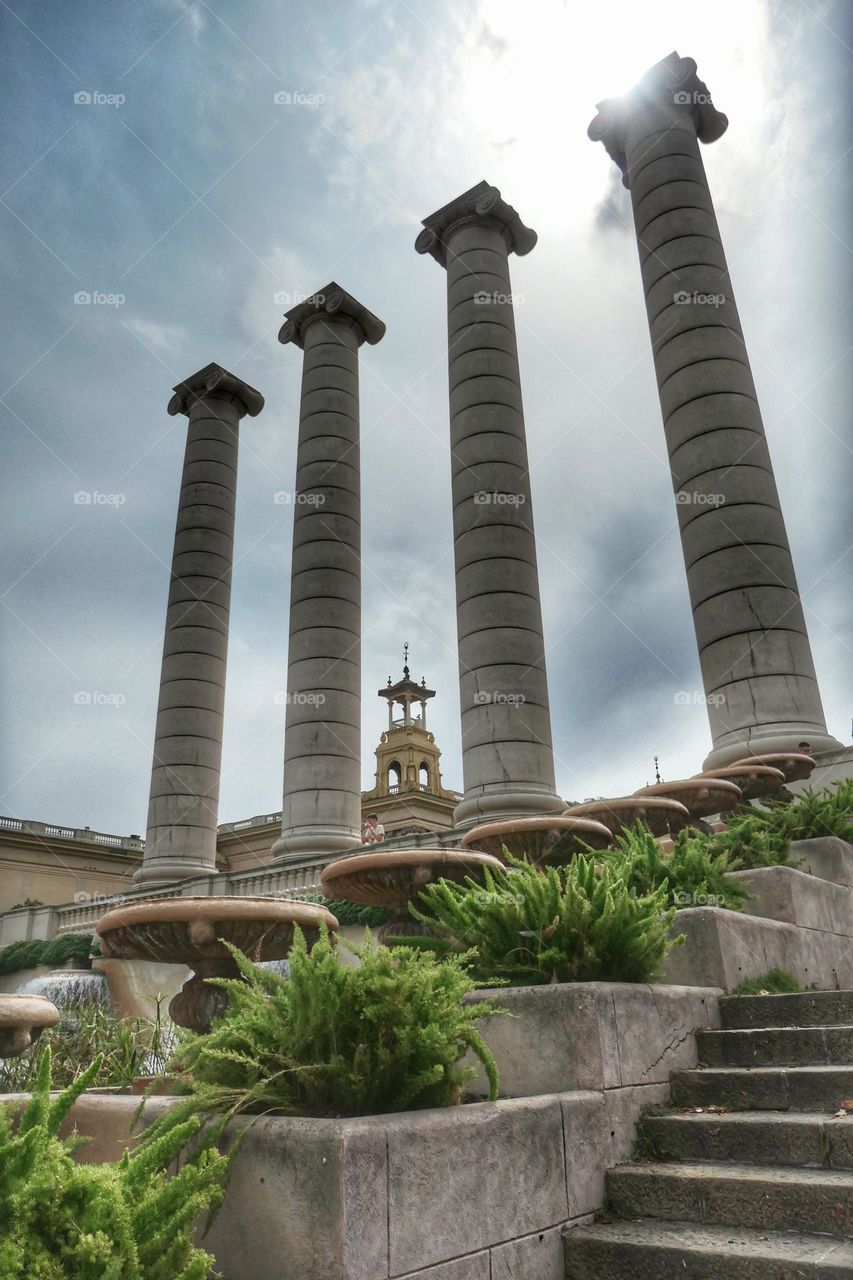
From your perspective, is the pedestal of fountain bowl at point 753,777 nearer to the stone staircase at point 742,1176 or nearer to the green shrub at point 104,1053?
the stone staircase at point 742,1176

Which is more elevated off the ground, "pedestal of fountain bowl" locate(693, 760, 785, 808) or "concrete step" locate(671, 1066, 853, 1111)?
"pedestal of fountain bowl" locate(693, 760, 785, 808)

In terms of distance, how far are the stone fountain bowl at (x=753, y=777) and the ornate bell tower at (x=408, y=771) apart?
40510 millimetres

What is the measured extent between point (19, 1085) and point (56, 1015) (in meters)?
2.79

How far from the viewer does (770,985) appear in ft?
24.7

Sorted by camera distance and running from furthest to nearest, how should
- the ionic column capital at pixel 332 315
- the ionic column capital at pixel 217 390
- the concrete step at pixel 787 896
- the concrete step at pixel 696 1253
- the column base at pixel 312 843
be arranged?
the ionic column capital at pixel 217 390
the ionic column capital at pixel 332 315
the column base at pixel 312 843
the concrete step at pixel 787 896
the concrete step at pixel 696 1253

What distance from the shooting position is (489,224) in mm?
30172

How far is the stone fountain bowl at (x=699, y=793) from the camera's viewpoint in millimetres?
13102

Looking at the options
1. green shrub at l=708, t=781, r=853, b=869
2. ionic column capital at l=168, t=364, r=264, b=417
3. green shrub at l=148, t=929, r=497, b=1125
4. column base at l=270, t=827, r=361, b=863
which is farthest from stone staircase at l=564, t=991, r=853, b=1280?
ionic column capital at l=168, t=364, r=264, b=417

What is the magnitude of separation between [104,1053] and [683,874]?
5.38 meters

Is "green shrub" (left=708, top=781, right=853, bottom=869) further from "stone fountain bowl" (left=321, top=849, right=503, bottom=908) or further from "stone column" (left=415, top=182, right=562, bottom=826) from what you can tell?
"stone column" (left=415, top=182, right=562, bottom=826)

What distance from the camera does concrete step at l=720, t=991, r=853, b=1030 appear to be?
657cm

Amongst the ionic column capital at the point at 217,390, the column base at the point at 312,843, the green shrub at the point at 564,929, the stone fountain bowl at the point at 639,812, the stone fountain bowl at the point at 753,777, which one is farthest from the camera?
the ionic column capital at the point at 217,390

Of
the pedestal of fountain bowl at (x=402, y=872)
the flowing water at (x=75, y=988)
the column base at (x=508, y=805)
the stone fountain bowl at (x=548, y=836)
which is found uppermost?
the column base at (x=508, y=805)

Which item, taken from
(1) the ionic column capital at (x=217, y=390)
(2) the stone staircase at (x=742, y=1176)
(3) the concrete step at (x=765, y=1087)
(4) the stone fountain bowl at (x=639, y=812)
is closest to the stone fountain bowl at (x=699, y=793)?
(4) the stone fountain bowl at (x=639, y=812)
